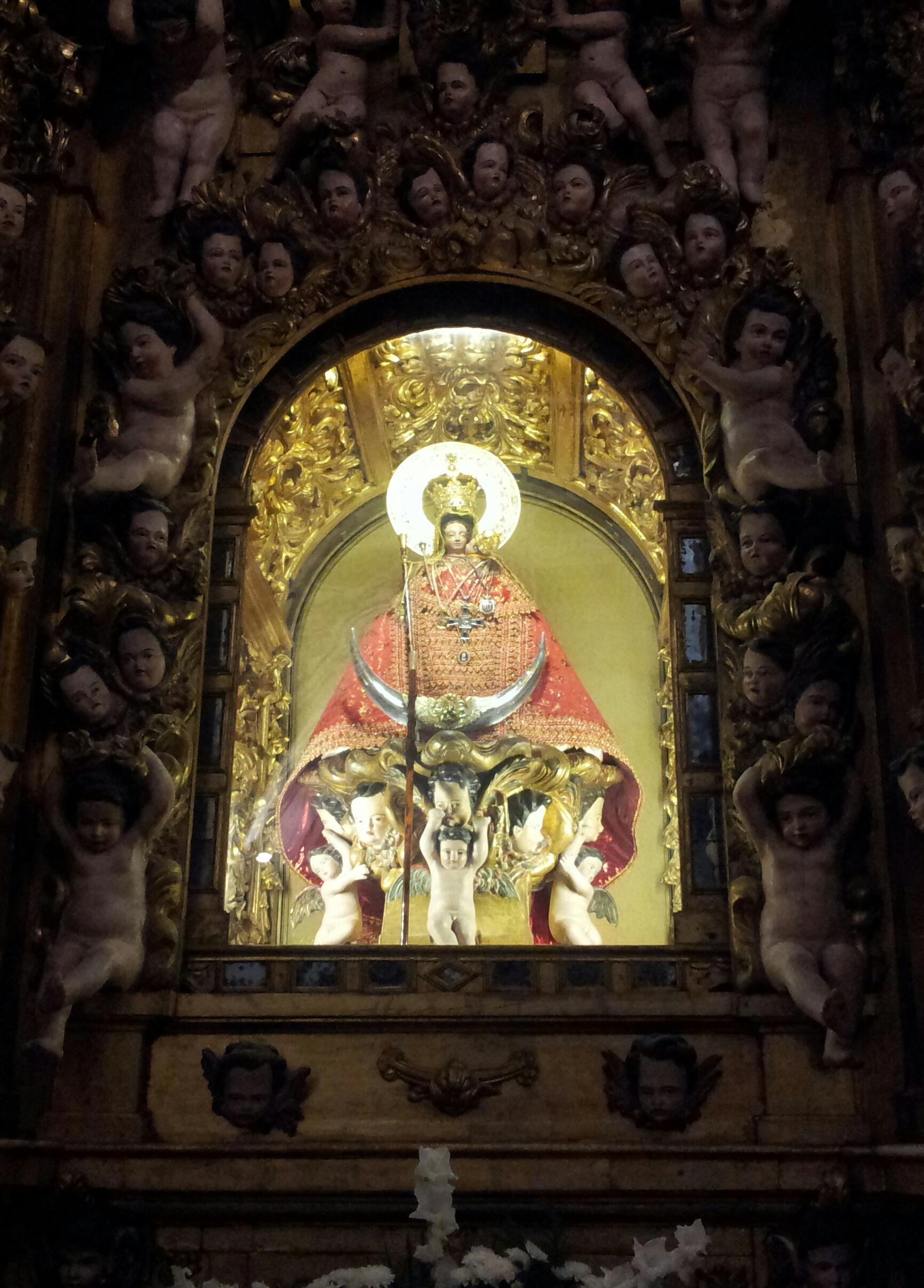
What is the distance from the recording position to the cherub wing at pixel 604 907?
19.5 feet

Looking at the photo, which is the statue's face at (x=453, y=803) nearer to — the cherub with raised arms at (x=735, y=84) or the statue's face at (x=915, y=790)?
the statue's face at (x=915, y=790)

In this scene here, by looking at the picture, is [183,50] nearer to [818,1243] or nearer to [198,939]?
[198,939]

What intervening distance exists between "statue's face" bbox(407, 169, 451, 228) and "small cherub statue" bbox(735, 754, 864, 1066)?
2500mm

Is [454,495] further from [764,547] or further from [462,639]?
[764,547]

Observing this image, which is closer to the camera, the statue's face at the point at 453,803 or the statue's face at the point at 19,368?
the statue's face at the point at 19,368

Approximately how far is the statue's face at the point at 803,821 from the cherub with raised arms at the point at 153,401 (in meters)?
2.42

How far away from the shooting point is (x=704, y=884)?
5844mm

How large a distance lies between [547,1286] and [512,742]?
2.10 meters

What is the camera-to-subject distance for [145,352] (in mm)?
6285

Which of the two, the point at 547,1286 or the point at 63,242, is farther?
the point at 63,242

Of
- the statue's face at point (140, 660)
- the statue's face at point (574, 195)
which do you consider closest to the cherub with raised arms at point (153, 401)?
the statue's face at point (140, 660)

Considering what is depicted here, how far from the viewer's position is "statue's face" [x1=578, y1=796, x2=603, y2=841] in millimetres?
6145

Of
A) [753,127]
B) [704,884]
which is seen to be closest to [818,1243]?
[704,884]

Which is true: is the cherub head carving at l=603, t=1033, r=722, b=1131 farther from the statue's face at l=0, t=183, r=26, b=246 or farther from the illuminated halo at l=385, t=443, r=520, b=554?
the statue's face at l=0, t=183, r=26, b=246
